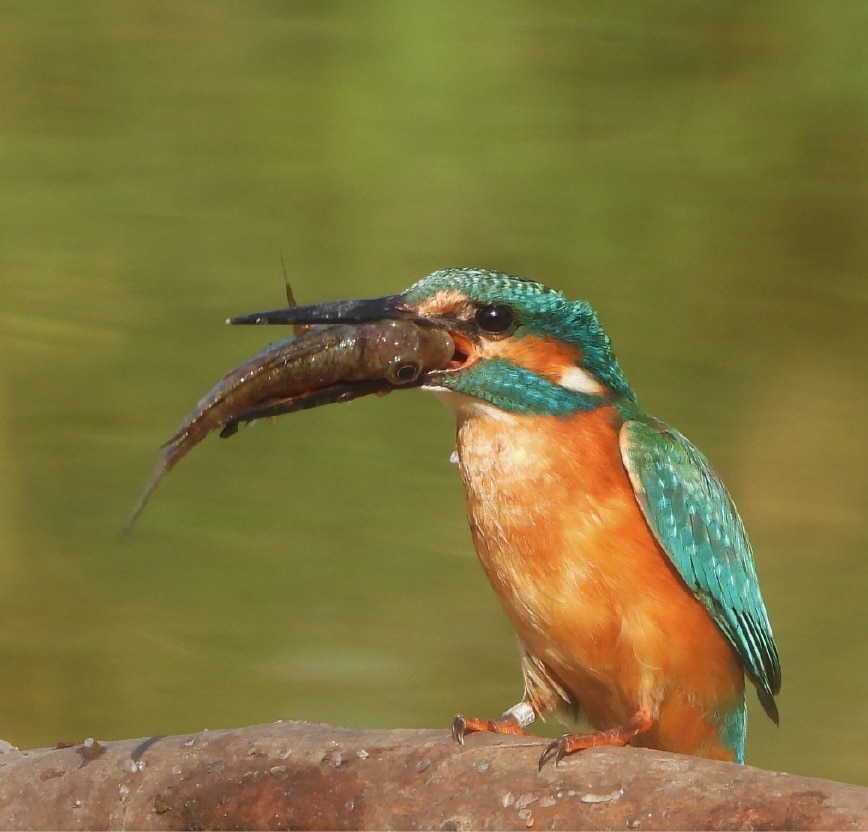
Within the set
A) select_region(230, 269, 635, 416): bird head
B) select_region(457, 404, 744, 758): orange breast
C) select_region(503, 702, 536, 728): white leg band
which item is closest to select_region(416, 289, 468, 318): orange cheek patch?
select_region(230, 269, 635, 416): bird head

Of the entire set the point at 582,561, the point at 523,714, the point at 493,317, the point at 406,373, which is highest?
the point at 493,317

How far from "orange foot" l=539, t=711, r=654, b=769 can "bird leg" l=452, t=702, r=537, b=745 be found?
0.61 ft

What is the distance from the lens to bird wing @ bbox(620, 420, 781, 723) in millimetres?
3033

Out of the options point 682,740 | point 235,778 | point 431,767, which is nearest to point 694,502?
point 682,740

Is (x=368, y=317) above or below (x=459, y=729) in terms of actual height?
above

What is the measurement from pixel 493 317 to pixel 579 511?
0.42 meters

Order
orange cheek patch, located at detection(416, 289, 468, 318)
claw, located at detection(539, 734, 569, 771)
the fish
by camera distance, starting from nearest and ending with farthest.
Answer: claw, located at detection(539, 734, 569, 771), the fish, orange cheek patch, located at detection(416, 289, 468, 318)

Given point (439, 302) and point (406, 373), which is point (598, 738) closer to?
point (406, 373)

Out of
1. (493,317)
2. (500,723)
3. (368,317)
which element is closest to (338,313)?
(368,317)

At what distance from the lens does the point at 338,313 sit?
2826 mm

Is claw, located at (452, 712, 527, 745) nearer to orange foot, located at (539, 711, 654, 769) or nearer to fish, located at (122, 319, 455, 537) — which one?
orange foot, located at (539, 711, 654, 769)

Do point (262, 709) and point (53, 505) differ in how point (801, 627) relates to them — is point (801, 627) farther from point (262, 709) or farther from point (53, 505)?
point (53, 505)

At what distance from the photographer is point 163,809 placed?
2670 millimetres

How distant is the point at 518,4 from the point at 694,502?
3237 millimetres
